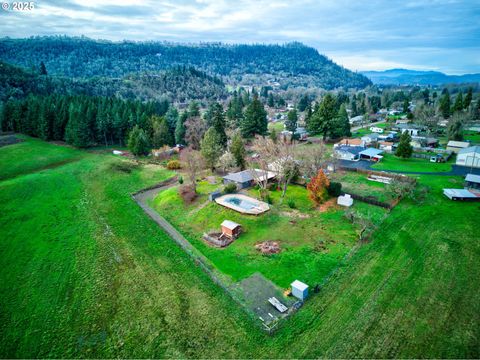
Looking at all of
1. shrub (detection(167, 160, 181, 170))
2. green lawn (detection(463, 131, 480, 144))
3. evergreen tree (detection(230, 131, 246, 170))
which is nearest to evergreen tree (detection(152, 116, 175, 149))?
shrub (detection(167, 160, 181, 170))

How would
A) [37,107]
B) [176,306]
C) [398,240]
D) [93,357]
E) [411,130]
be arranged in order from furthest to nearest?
[411,130], [37,107], [398,240], [176,306], [93,357]

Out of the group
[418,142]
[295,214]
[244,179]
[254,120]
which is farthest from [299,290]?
[418,142]

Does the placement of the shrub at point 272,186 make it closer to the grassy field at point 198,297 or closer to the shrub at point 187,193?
the shrub at point 187,193

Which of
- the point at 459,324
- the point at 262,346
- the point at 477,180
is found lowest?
the point at 262,346

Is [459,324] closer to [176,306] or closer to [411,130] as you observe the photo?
[176,306]

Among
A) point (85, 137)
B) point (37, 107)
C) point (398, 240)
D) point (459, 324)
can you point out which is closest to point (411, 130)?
Answer: point (398, 240)

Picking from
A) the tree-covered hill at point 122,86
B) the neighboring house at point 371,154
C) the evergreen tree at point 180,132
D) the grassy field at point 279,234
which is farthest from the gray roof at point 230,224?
the tree-covered hill at point 122,86

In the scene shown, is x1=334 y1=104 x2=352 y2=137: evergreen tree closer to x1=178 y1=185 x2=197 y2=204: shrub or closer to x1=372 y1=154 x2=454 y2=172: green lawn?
x1=372 y1=154 x2=454 y2=172: green lawn
